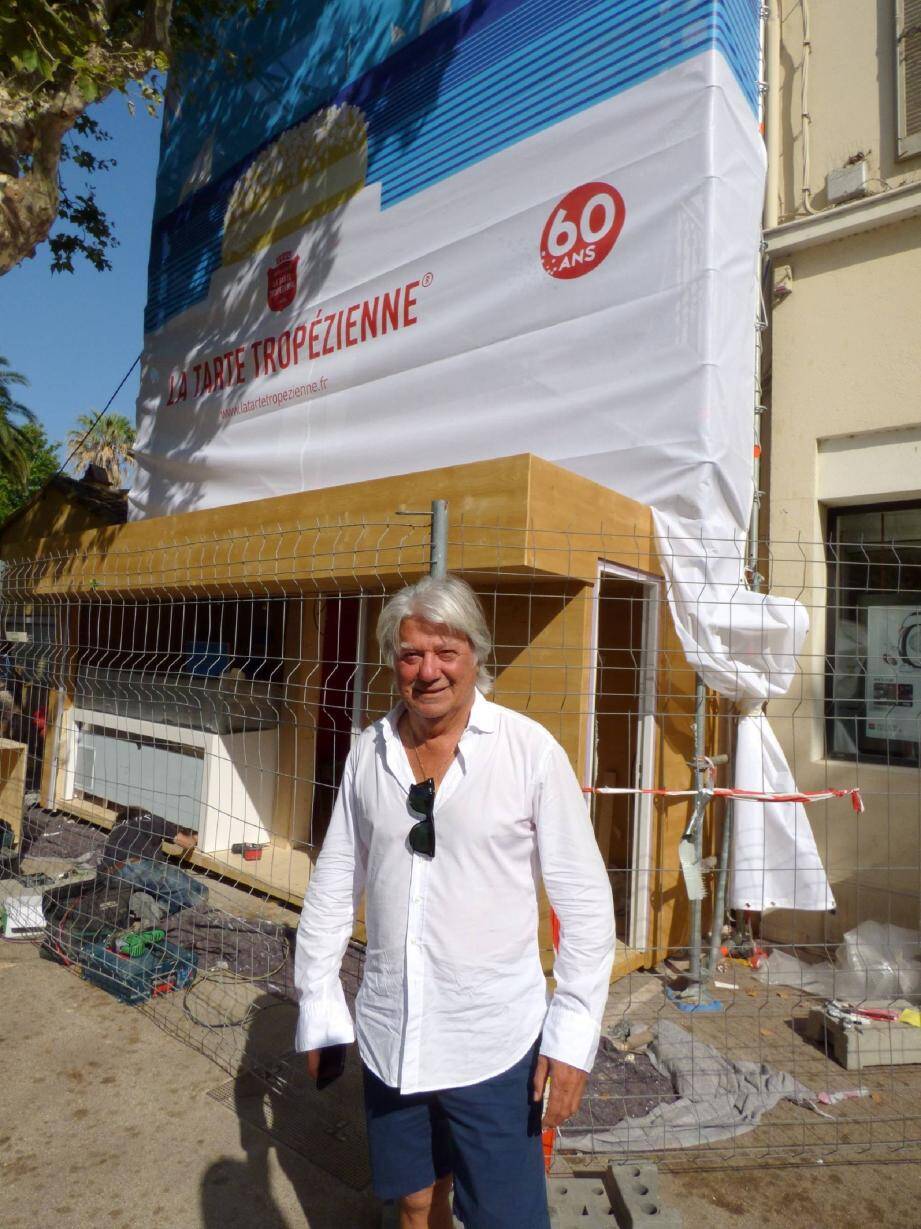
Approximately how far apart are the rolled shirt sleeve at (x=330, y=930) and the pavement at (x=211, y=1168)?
44.3 inches

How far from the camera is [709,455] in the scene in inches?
166

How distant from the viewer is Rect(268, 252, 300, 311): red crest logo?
6.91 meters

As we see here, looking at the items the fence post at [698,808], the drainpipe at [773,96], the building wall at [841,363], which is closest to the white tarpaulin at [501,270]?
the fence post at [698,808]

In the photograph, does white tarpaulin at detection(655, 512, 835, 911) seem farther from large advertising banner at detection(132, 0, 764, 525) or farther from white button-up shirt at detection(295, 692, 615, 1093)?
white button-up shirt at detection(295, 692, 615, 1093)

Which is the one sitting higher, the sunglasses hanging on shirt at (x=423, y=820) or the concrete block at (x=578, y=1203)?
the sunglasses hanging on shirt at (x=423, y=820)

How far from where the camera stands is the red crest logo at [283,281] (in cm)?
691

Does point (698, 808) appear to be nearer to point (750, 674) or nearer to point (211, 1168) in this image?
point (750, 674)

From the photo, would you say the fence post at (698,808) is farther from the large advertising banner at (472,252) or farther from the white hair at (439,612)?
the white hair at (439,612)

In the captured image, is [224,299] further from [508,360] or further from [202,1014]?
[202,1014]

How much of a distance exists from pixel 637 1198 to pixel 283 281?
6927mm

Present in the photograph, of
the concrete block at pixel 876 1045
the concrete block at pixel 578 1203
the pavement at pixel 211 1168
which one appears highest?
the concrete block at pixel 578 1203

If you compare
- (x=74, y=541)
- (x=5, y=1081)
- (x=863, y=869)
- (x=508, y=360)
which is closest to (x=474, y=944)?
(x=5, y=1081)

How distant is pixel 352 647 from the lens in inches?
282

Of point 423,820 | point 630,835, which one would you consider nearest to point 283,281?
point 630,835
